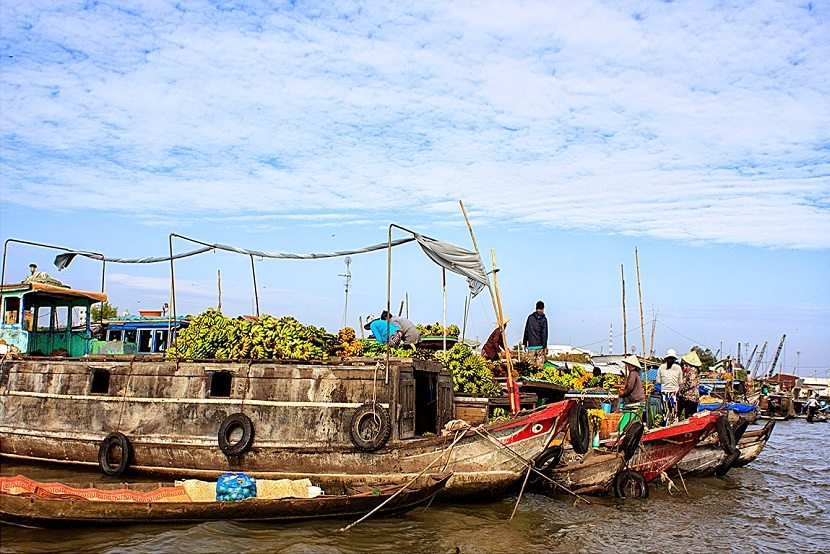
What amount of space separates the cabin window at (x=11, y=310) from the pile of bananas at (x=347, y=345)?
7999mm

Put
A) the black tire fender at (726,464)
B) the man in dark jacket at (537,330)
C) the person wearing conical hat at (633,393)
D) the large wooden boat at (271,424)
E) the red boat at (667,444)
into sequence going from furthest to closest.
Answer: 1. the man in dark jacket at (537,330)
2. the black tire fender at (726,464)
3. the person wearing conical hat at (633,393)
4. the red boat at (667,444)
5. the large wooden boat at (271,424)

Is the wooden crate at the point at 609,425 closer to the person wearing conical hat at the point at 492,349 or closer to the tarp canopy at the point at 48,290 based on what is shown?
the person wearing conical hat at the point at 492,349

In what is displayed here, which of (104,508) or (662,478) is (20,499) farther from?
(662,478)

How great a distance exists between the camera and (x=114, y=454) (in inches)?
477

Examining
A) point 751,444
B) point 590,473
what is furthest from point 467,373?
point 751,444

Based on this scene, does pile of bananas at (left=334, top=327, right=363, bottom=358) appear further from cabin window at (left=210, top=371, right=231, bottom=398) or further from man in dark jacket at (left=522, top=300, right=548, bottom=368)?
man in dark jacket at (left=522, top=300, right=548, bottom=368)

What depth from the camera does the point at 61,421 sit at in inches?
513

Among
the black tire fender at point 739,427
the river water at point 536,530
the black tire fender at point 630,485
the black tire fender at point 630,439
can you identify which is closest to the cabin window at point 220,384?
the river water at point 536,530

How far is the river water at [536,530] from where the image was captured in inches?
336

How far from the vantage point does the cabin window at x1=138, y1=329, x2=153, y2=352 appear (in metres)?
19.0

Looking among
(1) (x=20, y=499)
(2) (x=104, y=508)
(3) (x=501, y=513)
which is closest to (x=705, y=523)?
(3) (x=501, y=513)

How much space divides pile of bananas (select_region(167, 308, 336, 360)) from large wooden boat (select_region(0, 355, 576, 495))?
39 cm

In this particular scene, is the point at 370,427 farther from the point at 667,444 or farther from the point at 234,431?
the point at 667,444

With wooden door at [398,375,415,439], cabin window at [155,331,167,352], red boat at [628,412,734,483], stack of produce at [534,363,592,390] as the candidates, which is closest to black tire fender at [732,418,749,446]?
red boat at [628,412,734,483]
